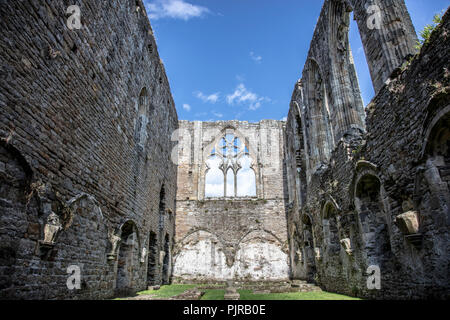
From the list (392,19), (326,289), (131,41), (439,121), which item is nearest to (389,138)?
(439,121)

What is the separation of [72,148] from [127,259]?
4.47 meters

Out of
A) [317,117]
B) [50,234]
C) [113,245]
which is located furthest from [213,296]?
[317,117]

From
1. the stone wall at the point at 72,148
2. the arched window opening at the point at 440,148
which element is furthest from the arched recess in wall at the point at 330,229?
the stone wall at the point at 72,148

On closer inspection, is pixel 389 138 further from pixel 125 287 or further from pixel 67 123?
pixel 125 287

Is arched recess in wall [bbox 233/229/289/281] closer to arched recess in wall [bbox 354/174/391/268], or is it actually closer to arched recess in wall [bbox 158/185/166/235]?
arched recess in wall [bbox 158/185/166/235]

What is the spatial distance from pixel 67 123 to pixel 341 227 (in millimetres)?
6794

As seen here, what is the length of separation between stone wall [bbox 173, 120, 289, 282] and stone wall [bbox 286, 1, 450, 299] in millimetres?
6532

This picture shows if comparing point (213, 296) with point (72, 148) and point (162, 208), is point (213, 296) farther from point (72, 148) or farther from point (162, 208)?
point (162, 208)

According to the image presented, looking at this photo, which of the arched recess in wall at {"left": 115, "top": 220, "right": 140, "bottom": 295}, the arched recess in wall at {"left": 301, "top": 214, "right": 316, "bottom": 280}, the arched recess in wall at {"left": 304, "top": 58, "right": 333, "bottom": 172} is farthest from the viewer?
the arched recess in wall at {"left": 301, "top": 214, "right": 316, "bottom": 280}

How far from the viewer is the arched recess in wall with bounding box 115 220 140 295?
8.35m

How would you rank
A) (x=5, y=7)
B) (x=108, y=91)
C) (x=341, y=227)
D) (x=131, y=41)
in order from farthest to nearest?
(x=131, y=41)
(x=341, y=227)
(x=108, y=91)
(x=5, y=7)

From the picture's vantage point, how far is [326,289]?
9133 mm

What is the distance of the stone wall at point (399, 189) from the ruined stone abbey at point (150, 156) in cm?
3

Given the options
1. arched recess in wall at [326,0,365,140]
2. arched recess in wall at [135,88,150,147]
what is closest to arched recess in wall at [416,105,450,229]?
arched recess in wall at [326,0,365,140]
